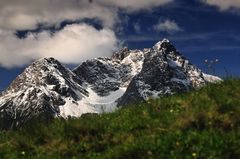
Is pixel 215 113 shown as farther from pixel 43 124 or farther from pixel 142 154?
pixel 43 124

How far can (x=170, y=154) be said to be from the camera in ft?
44.2

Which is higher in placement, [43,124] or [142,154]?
[43,124]

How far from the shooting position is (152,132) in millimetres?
15266

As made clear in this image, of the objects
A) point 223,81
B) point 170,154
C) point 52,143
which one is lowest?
point 170,154

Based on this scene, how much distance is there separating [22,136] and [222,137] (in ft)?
20.8

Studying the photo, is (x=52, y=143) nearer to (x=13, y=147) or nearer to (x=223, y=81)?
(x=13, y=147)

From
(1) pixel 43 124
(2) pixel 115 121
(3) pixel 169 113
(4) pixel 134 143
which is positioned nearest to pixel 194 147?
(4) pixel 134 143

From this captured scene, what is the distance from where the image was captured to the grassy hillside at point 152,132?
13641mm

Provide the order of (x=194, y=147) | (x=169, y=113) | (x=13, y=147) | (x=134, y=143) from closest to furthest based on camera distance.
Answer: (x=194, y=147) < (x=134, y=143) < (x=169, y=113) < (x=13, y=147)

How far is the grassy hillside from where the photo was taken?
13641 mm

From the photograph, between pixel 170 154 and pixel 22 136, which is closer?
pixel 170 154

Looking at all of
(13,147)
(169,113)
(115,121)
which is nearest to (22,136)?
(13,147)

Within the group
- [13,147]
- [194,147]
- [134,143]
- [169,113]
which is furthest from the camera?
[13,147]

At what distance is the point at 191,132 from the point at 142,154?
1265mm
